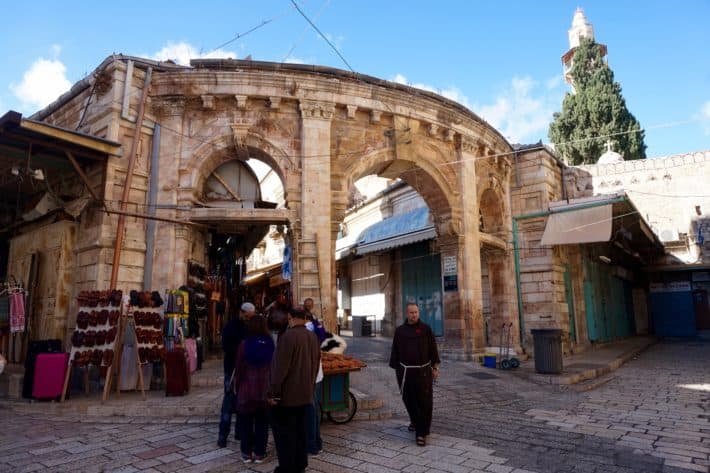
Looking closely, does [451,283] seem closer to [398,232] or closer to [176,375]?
[398,232]

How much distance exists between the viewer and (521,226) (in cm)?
1420

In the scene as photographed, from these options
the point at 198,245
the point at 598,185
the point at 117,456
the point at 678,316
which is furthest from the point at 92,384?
the point at 678,316

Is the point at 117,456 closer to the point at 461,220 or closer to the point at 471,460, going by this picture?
the point at 471,460

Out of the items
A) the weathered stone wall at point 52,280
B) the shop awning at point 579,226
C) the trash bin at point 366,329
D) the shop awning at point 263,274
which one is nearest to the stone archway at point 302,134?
the weathered stone wall at point 52,280

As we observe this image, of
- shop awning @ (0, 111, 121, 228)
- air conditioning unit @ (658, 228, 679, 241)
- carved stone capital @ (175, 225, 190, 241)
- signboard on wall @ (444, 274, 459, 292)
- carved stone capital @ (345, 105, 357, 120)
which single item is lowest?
signboard on wall @ (444, 274, 459, 292)

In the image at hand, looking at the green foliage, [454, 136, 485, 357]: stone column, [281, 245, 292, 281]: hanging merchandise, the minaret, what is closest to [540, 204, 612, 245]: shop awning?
[454, 136, 485, 357]: stone column

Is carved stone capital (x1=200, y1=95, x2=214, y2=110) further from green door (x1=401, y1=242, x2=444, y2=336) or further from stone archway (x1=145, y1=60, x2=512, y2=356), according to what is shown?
green door (x1=401, y1=242, x2=444, y2=336)

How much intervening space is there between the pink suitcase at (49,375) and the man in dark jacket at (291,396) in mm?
4845

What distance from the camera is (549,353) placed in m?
9.55

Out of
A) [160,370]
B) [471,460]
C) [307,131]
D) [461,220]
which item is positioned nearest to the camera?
[471,460]

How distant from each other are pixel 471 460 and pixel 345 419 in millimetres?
1928

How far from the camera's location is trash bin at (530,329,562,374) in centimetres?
949

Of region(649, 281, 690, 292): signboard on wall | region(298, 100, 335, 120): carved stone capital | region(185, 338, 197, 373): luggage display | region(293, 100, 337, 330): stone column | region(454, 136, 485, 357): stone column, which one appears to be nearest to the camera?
region(185, 338, 197, 373): luggage display

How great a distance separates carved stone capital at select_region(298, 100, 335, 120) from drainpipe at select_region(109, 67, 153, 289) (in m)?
3.22
